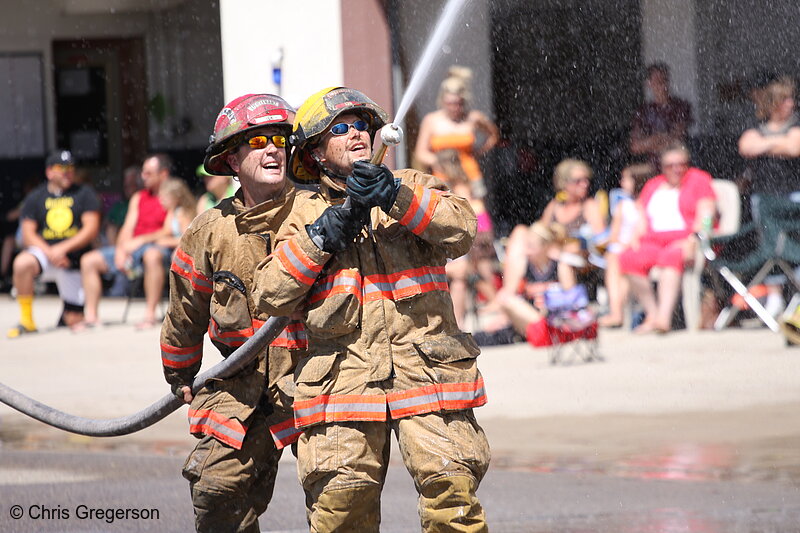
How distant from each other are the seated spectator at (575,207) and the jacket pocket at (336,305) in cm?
642

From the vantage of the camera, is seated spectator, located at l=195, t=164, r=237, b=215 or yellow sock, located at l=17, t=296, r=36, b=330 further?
yellow sock, located at l=17, t=296, r=36, b=330

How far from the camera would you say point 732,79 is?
12.1 meters

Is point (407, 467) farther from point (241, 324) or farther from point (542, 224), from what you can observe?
point (542, 224)

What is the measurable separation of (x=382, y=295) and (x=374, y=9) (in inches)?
312

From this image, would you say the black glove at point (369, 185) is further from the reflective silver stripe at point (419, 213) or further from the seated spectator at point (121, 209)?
the seated spectator at point (121, 209)

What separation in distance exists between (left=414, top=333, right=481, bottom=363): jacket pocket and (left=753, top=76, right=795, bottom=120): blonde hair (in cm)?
632

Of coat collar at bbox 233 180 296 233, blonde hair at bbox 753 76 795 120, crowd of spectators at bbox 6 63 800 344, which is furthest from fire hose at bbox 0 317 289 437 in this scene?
blonde hair at bbox 753 76 795 120

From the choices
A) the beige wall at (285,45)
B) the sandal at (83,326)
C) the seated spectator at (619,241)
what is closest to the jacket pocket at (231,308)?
the seated spectator at (619,241)

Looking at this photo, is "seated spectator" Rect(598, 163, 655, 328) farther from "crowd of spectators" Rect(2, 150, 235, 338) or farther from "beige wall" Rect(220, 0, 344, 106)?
"crowd of spectators" Rect(2, 150, 235, 338)

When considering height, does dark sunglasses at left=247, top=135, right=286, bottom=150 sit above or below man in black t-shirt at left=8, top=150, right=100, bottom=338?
above

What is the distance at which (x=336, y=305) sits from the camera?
365 centimetres

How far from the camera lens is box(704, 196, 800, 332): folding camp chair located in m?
9.43

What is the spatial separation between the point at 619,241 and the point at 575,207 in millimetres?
423

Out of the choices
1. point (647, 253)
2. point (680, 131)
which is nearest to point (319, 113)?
point (647, 253)
